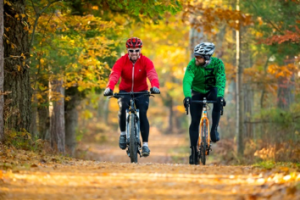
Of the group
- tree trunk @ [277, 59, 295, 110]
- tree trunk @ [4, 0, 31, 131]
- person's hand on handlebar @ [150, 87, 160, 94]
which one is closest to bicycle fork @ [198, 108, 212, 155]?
person's hand on handlebar @ [150, 87, 160, 94]

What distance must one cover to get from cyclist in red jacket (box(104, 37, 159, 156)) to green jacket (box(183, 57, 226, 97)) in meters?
0.70

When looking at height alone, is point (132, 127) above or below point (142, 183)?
above

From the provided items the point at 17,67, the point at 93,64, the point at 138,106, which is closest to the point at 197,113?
the point at 138,106

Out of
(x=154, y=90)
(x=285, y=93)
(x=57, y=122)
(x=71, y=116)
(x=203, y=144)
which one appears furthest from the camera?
(x=285, y=93)

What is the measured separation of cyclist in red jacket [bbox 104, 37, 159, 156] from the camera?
1032 centimetres

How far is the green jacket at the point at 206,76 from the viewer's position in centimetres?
995

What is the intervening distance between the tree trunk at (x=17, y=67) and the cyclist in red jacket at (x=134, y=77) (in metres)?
1.62

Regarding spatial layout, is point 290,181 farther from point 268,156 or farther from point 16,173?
point 268,156

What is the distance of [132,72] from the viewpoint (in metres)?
10.4

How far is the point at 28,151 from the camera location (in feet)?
31.8

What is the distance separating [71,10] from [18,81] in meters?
5.74

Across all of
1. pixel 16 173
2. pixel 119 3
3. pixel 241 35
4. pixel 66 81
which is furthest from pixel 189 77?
pixel 241 35

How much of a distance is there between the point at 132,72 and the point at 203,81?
1.33m

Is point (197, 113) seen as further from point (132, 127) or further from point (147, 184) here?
point (147, 184)
